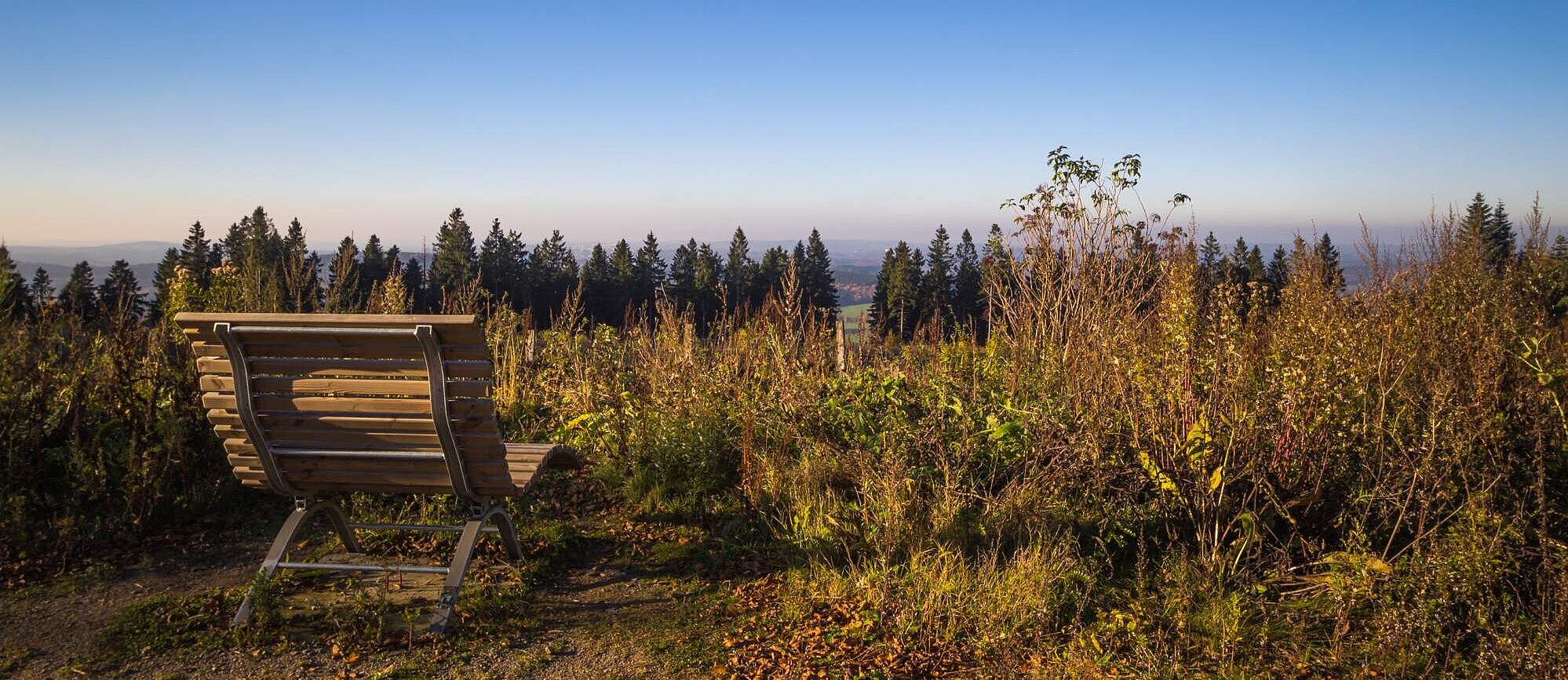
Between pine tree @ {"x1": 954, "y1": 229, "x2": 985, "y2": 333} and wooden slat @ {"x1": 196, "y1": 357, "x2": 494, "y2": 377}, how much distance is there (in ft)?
14.7

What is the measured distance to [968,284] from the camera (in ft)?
101

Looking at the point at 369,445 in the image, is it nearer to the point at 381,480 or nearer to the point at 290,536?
the point at 381,480

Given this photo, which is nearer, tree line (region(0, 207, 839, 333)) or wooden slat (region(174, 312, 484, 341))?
wooden slat (region(174, 312, 484, 341))

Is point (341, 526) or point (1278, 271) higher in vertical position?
point (1278, 271)

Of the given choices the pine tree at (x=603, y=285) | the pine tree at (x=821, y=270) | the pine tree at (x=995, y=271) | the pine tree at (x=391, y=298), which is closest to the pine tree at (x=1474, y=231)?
the pine tree at (x=995, y=271)

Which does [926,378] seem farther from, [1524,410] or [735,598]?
[1524,410]

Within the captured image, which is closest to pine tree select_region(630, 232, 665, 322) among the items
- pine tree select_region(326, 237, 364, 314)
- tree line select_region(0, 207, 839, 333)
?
tree line select_region(0, 207, 839, 333)

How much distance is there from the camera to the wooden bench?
3.14m

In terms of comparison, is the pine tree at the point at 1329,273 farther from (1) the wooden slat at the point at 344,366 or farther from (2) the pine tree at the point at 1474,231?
(1) the wooden slat at the point at 344,366

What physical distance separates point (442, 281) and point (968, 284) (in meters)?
19.4

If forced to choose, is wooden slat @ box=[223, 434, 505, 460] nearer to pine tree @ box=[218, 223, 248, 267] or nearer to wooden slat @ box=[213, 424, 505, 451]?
wooden slat @ box=[213, 424, 505, 451]

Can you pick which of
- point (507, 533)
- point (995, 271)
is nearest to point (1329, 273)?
point (995, 271)

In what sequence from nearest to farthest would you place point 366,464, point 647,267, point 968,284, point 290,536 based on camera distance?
point 366,464 < point 290,536 < point 968,284 < point 647,267

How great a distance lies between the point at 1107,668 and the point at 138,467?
4397 millimetres
